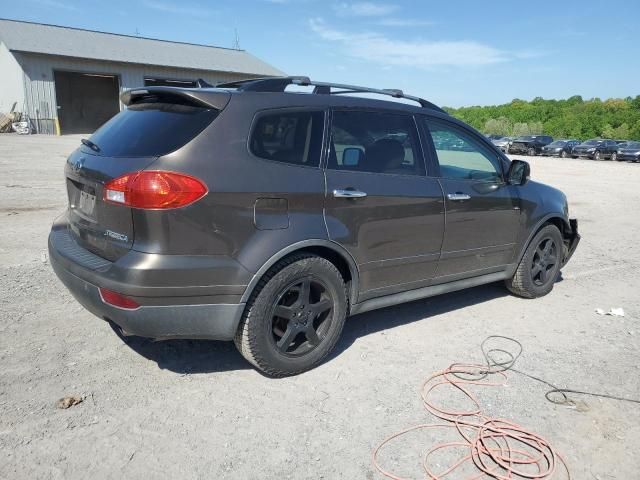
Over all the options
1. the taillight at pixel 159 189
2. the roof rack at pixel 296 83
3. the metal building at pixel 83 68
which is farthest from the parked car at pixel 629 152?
the taillight at pixel 159 189

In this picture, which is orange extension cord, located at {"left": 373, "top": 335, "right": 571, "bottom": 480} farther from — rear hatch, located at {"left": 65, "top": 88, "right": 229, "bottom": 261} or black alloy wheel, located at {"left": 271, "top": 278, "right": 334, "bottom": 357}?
rear hatch, located at {"left": 65, "top": 88, "right": 229, "bottom": 261}

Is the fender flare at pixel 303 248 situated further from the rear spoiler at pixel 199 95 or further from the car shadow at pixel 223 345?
the rear spoiler at pixel 199 95

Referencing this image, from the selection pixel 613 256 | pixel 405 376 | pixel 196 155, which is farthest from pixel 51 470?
pixel 613 256

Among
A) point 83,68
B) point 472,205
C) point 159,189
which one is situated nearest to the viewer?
point 159,189

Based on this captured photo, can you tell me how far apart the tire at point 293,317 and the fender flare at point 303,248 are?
75 mm

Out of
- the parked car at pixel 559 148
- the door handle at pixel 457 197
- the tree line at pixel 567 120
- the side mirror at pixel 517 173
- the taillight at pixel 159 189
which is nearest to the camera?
the taillight at pixel 159 189

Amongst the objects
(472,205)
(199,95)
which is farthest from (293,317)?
(472,205)

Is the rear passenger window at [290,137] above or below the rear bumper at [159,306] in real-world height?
above

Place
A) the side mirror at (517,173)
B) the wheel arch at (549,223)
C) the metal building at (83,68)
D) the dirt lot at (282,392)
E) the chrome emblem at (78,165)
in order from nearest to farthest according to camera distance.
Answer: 1. the dirt lot at (282,392)
2. the chrome emblem at (78,165)
3. the side mirror at (517,173)
4. the wheel arch at (549,223)
5. the metal building at (83,68)

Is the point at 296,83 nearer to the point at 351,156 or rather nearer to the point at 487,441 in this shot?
the point at 351,156

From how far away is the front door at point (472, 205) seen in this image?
14.1 ft

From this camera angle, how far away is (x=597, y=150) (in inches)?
1417

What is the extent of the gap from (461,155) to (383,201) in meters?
1.17

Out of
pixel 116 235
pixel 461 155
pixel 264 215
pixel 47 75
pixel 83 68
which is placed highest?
pixel 83 68
